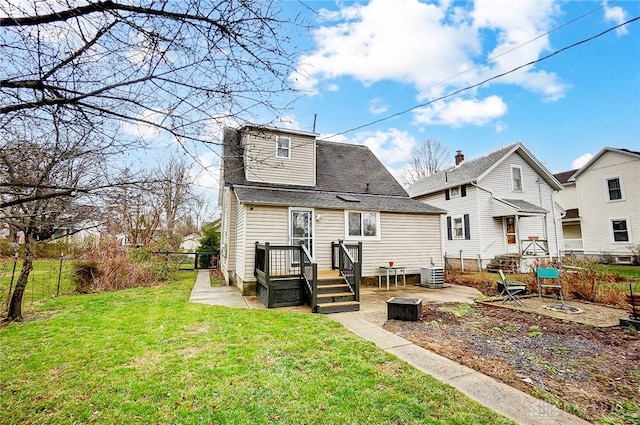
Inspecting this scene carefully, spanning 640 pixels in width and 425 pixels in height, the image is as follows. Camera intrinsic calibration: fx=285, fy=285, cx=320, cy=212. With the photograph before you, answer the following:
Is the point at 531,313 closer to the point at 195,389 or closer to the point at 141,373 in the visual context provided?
the point at 195,389

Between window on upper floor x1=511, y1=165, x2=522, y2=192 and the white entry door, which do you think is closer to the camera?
the white entry door

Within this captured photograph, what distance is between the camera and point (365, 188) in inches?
530

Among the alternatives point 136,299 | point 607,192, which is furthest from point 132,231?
point 607,192

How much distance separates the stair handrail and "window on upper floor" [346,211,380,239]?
10.1 feet

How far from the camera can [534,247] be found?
51.7 ft

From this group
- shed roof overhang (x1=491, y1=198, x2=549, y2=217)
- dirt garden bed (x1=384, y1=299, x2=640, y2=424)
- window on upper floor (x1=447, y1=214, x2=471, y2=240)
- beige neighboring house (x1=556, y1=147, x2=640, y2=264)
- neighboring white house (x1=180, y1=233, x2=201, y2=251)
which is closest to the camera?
dirt garden bed (x1=384, y1=299, x2=640, y2=424)

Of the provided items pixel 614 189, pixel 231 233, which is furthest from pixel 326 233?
pixel 614 189

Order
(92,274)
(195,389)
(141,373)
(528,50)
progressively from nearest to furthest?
(195,389)
(141,373)
(528,50)
(92,274)

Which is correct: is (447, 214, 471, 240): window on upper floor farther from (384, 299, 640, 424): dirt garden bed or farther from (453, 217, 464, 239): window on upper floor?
(384, 299, 640, 424): dirt garden bed

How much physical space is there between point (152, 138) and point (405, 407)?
345 cm

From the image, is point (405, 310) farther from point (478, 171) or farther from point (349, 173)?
point (478, 171)

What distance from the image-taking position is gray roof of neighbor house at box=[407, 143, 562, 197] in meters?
15.8

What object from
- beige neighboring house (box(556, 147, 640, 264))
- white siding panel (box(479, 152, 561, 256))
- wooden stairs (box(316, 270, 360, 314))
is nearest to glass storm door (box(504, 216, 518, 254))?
white siding panel (box(479, 152, 561, 256))

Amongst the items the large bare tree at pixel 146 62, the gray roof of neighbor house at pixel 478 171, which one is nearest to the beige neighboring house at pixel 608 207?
the gray roof of neighbor house at pixel 478 171
